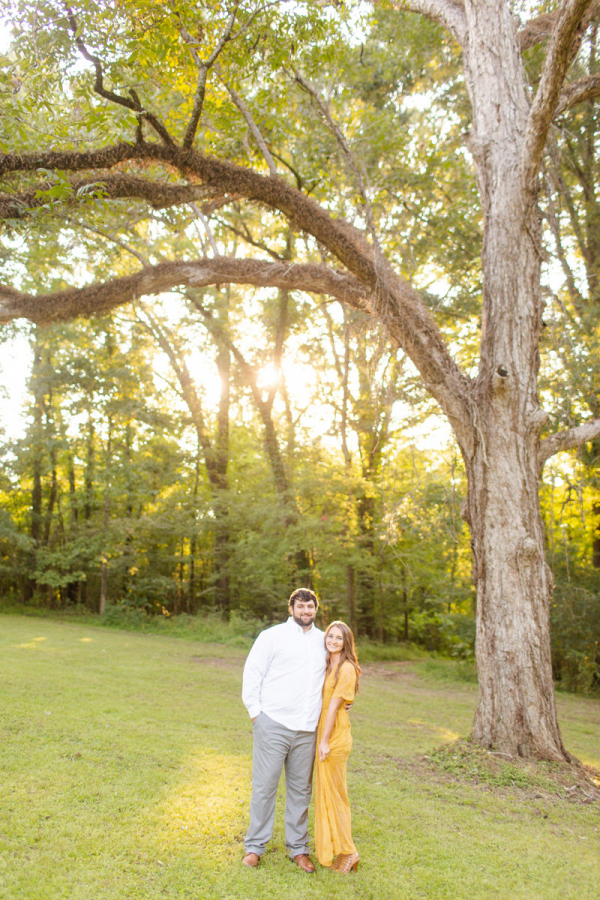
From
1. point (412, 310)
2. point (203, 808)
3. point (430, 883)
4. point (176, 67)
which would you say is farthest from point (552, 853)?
point (176, 67)

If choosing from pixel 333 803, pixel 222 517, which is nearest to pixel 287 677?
pixel 333 803

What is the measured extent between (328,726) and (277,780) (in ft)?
1.40

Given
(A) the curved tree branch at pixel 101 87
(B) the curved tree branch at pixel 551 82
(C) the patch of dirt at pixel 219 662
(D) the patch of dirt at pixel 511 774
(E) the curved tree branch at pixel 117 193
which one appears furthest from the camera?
(C) the patch of dirt at pixel 219 662

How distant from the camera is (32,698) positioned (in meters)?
7.16

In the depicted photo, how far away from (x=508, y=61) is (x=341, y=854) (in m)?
8.20

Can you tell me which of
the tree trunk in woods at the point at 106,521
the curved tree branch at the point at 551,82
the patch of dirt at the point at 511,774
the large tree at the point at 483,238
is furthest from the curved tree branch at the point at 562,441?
the tree trunk in woods at the point at 106,521

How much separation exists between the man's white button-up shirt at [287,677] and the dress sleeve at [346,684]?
0.39ft

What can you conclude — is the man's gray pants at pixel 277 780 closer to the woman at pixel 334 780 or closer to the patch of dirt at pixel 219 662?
the woman at pixel 334 780

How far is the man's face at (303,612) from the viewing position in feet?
12.3

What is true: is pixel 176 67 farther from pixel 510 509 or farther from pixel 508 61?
pixel 510 509

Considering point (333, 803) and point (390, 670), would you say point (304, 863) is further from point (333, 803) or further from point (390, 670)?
point (390, 670)

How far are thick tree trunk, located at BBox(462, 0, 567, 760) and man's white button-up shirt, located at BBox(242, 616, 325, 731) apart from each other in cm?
321

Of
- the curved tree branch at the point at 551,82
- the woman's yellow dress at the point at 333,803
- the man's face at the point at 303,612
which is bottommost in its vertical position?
the woman's yellow dress at the point at 333,803

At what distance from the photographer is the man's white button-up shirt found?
11.7 ft
